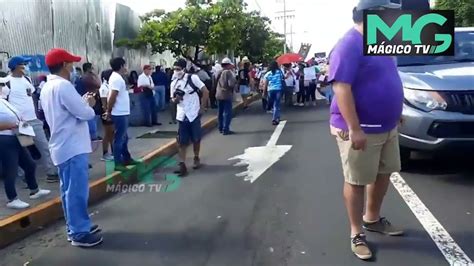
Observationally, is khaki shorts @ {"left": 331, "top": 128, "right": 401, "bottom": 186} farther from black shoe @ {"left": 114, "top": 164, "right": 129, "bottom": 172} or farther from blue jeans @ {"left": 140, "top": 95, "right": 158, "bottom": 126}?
blue jeans @ {"left": 140, "top": 95, "right": 158, "bottom": 126}

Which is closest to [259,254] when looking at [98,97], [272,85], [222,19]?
[98,97]

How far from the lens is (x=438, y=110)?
5871mm

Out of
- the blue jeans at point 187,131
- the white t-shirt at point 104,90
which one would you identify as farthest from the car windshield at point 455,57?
the white t-shirt at point 104,90

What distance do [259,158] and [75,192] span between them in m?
4.24

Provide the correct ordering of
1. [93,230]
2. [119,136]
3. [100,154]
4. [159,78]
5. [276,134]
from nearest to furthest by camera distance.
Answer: [93,230] → [119,136] → [100,154] → [276,134] → [159,78]

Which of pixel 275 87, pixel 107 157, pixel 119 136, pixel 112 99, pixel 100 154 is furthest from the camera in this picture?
pixel 275 87

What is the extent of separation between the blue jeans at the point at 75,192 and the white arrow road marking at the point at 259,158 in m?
2.65

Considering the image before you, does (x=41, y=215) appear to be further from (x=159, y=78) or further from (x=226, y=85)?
(x=159, y=78)

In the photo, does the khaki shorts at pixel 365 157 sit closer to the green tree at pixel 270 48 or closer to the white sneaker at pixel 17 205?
the white sneaker at pixel 17 205

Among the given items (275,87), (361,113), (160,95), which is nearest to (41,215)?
(361,113)

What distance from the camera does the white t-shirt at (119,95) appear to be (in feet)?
25.0

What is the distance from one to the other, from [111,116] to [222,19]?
9636 millimetres

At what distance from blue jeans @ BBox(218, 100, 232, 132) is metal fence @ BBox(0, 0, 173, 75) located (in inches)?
156

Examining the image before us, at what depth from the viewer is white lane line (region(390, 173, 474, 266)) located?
4105mm
